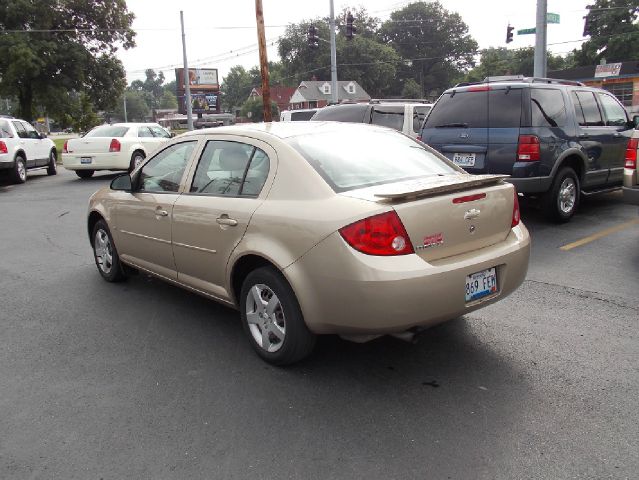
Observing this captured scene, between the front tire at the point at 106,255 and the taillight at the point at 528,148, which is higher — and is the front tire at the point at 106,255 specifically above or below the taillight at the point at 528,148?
below

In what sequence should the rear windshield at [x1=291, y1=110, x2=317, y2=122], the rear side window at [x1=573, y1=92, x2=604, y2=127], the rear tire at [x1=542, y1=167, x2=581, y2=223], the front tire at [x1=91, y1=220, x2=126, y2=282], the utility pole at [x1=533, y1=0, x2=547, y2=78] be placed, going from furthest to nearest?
the rear windshield at [x1=291, y1=110, x2=317, y2=122], the utility pole at [x1=533, y1=0, x2=547, y2=78], the rear side window at [x1=573, y1=92, x2=604, y2=127], the rear tire at [x1=542, y1=167, x2=581, y2=223], the front tire at [x1=91, y1=220, x2=126, y2=282]

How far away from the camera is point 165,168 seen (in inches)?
192

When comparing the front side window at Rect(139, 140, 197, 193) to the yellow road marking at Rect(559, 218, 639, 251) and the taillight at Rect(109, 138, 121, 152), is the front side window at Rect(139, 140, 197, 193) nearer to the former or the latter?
the yellow road marking at Rect(559, 218, 639, 251)

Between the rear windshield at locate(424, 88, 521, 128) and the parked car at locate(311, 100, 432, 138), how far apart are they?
240 centimetres

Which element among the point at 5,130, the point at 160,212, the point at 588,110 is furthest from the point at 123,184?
the point at 5,130

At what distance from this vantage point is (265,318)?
3754 mm

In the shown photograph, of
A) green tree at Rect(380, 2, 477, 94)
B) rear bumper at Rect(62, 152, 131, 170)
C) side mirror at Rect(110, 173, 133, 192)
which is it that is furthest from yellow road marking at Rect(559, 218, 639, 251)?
green tree at Rect(380, 2, 477, 94)

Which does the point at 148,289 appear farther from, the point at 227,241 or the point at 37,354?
the point at 227,241

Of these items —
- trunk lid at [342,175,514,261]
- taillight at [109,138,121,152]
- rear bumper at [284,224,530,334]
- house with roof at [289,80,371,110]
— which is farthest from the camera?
house with roof at [289,80,371,110]

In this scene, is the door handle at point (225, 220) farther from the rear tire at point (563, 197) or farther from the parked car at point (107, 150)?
the parked car at point (107, 150)

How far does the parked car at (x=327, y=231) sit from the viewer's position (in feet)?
10.6

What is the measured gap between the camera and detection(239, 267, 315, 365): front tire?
11.5 ft

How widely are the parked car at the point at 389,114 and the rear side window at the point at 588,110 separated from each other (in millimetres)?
3167

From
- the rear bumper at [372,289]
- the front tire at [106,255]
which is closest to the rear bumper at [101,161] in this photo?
the front tire at [106,255]
